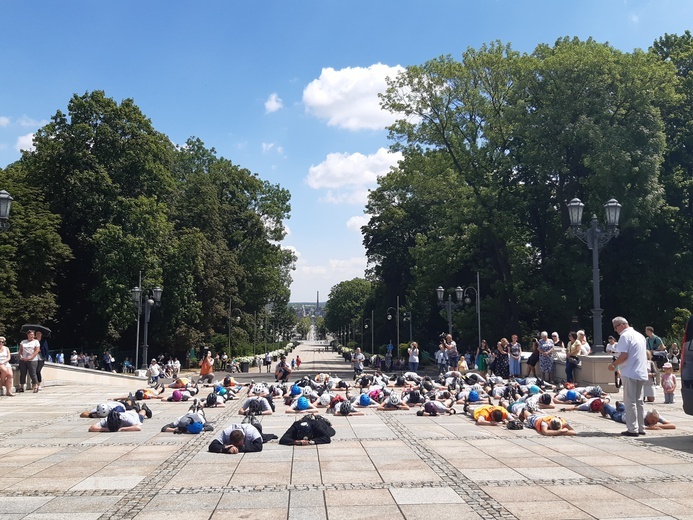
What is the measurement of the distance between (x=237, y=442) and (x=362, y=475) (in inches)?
96.3

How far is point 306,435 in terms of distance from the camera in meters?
10.3

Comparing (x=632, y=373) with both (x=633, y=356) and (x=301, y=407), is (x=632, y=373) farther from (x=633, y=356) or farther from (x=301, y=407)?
(x=301, y=407)

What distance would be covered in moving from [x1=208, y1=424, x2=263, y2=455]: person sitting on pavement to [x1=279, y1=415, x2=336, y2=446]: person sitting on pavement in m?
0.63

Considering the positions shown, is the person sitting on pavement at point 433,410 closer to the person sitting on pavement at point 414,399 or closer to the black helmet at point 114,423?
the person sitting on pavement at point 414,399

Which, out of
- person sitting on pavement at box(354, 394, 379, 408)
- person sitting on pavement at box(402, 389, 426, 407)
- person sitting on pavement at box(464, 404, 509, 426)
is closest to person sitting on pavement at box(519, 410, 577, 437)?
person sitting on pavement at box(464, 404, 509, 426)

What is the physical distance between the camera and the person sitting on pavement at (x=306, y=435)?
10172 millimetres

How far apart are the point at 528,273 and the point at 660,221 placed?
Result: 22.6 feet

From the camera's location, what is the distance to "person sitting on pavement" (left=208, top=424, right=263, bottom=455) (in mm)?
9383

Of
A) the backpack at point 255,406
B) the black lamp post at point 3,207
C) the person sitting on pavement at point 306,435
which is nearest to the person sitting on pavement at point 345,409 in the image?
the backpack at point 255,406

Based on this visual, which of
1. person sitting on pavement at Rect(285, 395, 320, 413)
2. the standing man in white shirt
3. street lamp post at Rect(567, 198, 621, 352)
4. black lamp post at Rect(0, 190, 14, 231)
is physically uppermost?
black lamp post at Rect(0, 190, 14, 231)

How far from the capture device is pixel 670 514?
594 centimetres

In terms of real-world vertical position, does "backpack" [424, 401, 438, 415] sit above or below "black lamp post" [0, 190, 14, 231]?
below

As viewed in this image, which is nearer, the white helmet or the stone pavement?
the stone pavement

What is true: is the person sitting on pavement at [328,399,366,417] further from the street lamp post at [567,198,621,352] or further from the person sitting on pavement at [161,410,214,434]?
the street lamp post at [567,198,621,352]
